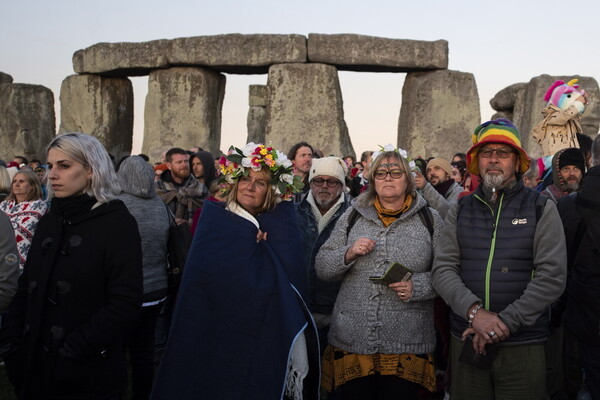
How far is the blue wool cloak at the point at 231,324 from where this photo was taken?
313 cm

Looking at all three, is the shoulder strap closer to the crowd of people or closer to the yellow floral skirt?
the crowd of people

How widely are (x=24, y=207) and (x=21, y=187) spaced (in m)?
0.21

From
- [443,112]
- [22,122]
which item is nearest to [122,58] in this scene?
[22,122]

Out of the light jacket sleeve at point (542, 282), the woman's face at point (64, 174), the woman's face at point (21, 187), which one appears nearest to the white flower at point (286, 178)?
the woman's face at point (64, 174)

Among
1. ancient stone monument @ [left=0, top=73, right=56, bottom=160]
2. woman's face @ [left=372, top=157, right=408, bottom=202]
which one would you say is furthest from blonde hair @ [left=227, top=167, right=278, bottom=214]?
ancient stone monument @ [left=0, top=73, right=56, bottom=160]

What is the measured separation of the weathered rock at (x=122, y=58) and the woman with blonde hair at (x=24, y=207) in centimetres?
824

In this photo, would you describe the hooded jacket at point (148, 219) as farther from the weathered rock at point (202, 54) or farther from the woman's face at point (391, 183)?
the weathered rock at point (202, 54)

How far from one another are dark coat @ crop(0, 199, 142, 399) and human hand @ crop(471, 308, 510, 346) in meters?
1.62

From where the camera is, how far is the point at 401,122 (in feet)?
43.4

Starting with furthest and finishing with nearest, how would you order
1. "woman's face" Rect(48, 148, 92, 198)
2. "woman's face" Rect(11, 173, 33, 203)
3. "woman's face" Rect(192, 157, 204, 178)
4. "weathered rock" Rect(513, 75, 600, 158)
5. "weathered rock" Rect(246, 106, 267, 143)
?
"weathered rock" Rect(246, 106, 267, 143)
"weathered rock" Rect(513, 75, 600, 158)
"woman's face" Rect(192, 157, 204, 178)
"woman's face" Rect(11, 173, 33, 203)
"woman's face" Rect(48, 148, 92, 198)

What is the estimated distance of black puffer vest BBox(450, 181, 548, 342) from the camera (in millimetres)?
2883

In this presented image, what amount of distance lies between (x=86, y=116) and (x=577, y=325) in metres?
12.5

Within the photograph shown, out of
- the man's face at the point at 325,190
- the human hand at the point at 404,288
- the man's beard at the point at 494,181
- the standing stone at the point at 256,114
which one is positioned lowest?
the human hand at the point at 404,288

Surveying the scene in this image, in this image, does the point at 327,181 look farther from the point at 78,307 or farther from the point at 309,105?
the point at 309,105
